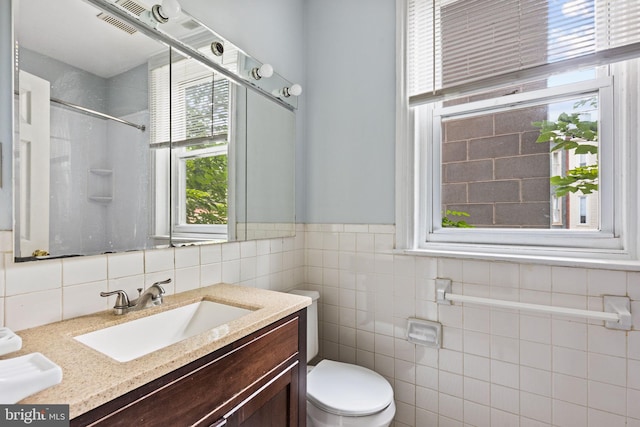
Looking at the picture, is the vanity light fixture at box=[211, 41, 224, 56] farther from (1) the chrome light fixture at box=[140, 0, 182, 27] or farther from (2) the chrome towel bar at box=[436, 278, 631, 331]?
(2) the chrome towel bar at box=[436, 278, 631, 331]

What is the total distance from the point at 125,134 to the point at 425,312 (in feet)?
5.08

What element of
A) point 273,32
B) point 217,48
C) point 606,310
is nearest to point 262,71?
point 217,48

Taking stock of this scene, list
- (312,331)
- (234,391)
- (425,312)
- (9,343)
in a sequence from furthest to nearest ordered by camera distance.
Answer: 1. (312,331)
2. (425,312)
3. (234,391)
4. (9,343)

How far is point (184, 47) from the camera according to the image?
1.26 m

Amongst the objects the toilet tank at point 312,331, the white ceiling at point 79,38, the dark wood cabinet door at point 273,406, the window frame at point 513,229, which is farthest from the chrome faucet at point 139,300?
the window frame at point 513,229

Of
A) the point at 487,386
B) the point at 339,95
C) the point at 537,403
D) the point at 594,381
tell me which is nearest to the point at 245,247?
the point at 339,95

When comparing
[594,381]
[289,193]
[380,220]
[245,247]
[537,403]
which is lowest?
[537,403]

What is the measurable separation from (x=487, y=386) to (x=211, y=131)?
1.74 meters

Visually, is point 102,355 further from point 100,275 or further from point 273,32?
point 273,32

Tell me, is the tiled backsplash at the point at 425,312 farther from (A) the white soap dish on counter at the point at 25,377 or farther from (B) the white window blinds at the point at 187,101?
(B) the white window blinds at the point at 187,101

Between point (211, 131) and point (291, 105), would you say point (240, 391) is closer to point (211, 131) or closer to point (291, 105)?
point (211, 131)

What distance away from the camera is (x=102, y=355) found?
2.34 feet

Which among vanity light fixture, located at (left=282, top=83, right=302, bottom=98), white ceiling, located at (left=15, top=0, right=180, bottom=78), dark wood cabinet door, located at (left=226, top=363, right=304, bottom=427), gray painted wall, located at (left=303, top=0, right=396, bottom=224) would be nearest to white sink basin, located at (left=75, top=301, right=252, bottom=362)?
dark wood cabinet door, located at (left=226, top=363, right=304, bottom=427)

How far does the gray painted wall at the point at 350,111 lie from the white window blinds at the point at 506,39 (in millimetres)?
168
